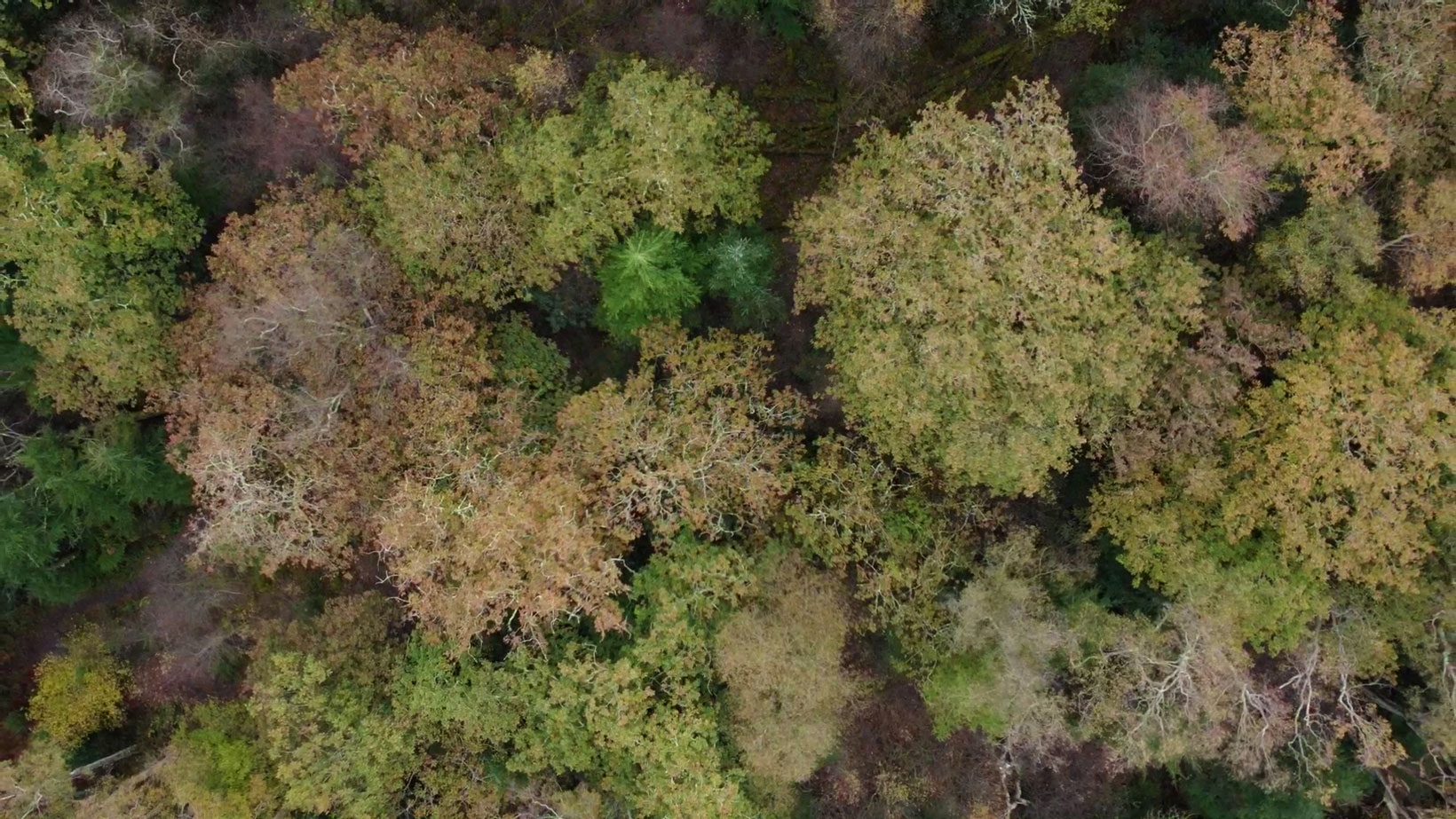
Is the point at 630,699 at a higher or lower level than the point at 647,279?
lower

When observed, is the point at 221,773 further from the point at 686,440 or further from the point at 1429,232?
the point at 1429,232

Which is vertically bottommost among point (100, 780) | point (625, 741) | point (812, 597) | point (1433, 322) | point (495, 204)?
point (100, 780)

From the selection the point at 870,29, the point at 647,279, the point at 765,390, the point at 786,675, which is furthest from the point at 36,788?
the point at 870,29

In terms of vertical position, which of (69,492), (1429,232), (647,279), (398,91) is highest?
(1429,232)

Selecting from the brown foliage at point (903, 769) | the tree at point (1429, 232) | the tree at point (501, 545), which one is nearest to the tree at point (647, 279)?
the tree at point (501, 545)

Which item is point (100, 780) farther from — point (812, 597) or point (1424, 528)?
point (1424, 528)

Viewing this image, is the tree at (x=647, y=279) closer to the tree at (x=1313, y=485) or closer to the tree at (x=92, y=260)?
the tree at (x=92, y=260)

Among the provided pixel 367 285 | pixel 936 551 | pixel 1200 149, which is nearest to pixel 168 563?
pixel 367 285
